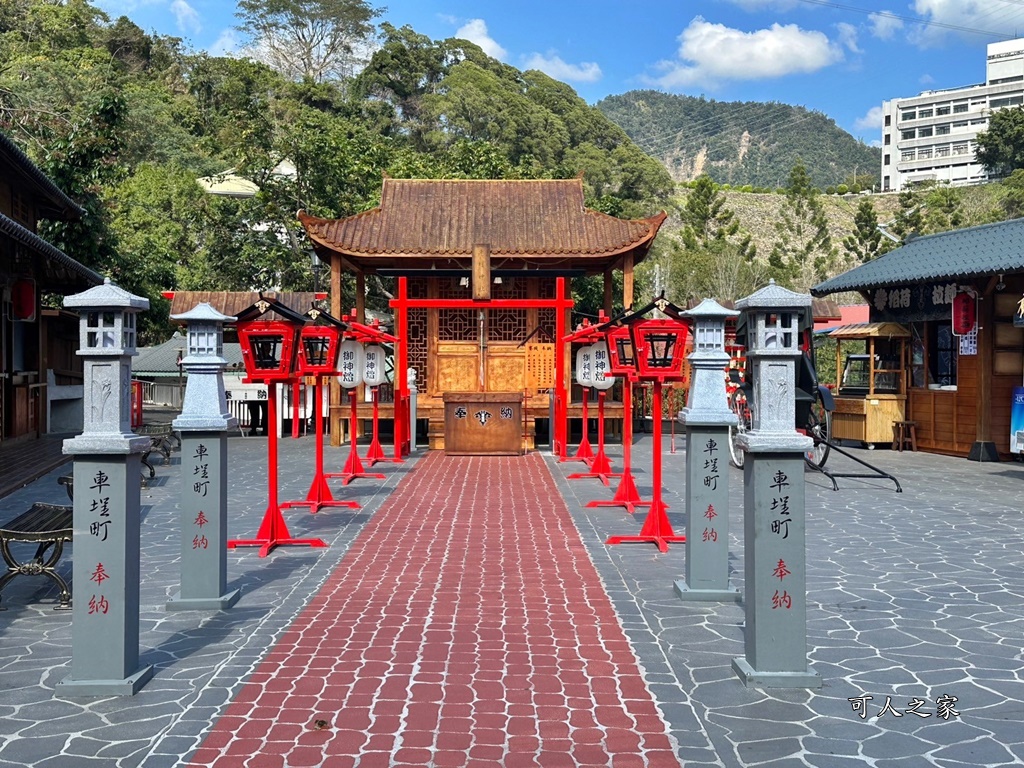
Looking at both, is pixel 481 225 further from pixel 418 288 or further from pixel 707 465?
pixel 707 465

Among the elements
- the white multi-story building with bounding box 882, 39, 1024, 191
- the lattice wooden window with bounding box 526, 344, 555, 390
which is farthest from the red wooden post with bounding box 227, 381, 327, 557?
the white multi-story building with bounding box 882, 39, 1024, 191

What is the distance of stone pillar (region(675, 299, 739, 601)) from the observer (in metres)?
6.50

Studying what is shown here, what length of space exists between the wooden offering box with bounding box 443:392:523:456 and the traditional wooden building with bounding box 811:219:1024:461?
7644mm

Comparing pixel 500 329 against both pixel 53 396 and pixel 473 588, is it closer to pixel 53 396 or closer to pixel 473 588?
pixel 53 396

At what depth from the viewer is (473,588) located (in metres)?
6.83

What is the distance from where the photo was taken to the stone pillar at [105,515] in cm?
458

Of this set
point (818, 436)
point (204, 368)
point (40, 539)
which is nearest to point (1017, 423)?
point (818, 436)

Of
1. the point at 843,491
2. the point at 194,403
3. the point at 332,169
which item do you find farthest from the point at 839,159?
the point at 194,403

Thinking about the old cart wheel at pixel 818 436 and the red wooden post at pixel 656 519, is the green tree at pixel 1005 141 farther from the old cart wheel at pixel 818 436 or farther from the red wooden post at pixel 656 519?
the red wooden post at pixel 656 519

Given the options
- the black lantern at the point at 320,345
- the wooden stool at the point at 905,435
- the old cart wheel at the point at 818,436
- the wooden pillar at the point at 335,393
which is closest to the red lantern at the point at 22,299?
the wooden pillar at the point at 335,393

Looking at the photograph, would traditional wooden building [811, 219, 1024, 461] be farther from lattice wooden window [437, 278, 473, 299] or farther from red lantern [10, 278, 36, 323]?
red lantern [10, 278, 36, 323]

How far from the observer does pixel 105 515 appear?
184 inches

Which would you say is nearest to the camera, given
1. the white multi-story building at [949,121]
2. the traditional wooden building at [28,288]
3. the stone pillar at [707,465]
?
the stone pillar at [707,465]

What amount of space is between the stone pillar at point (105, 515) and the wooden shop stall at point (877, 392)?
51.0 ft
